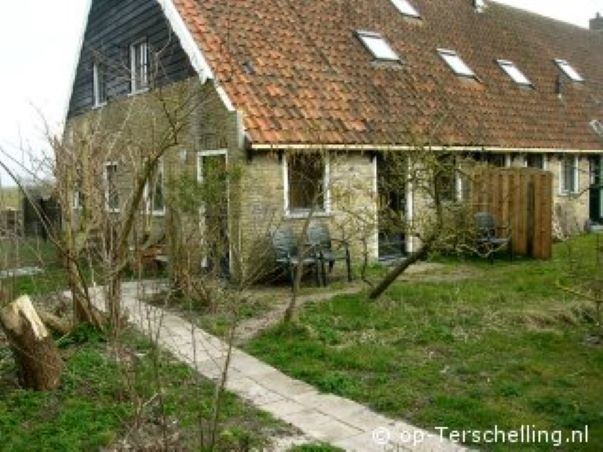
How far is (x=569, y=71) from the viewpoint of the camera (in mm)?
24141

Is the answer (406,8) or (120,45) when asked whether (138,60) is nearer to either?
(120,45)

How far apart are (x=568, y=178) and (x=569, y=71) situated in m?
5.15

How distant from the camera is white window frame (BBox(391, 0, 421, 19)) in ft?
63.0

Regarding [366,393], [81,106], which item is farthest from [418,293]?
[81,106]

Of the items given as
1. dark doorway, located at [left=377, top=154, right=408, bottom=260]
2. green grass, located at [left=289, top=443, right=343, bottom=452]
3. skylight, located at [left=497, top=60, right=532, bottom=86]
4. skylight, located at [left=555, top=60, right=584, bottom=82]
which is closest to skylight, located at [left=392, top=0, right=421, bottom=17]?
skylight, located at [left=497, top=60, right=532, bottom=86]

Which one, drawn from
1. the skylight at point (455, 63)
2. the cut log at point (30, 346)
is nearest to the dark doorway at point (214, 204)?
the cut log at point (30, 346)

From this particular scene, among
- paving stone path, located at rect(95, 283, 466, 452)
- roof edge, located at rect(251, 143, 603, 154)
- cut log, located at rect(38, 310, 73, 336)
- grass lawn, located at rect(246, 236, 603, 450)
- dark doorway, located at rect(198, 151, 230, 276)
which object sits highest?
roof edge, located at rect(251, 143, 603, 154)

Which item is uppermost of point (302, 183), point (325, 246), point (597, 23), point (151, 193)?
point (597, 23)

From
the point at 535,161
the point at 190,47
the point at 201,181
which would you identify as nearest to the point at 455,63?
the point at 535,161

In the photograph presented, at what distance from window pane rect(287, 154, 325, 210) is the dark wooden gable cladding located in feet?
9.55

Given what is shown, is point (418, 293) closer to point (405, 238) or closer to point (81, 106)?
point (405, 238)

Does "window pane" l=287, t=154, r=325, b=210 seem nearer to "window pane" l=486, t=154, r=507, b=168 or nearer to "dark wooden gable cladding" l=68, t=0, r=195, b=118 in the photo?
"dark wooden gable cladding" l=68, t=0, r=195, b=118

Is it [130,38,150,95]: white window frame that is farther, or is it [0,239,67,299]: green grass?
[130,38,150,95]: white window frame

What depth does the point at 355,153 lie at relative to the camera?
13.8 meters
